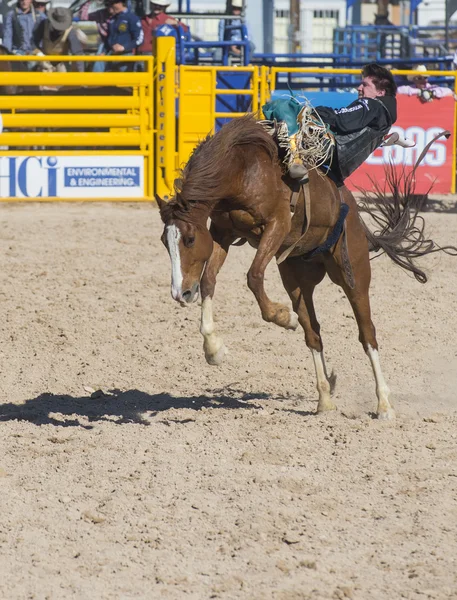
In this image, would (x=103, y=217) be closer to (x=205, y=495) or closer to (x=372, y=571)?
(x=205, y=495)

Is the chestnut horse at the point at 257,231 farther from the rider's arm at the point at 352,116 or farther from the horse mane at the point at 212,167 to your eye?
the rider's arm at the point at 352,116

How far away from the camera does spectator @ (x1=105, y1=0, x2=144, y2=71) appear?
12422mm

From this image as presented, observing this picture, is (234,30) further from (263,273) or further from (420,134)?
(263,273)

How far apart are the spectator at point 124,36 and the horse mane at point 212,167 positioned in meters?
7.50

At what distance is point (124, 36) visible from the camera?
12.5 metres

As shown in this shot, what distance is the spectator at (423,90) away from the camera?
12914 millimetres

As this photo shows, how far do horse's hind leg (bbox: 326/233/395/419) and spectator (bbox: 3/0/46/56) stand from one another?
7933 millimetres

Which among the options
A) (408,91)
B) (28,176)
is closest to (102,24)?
(28,176)

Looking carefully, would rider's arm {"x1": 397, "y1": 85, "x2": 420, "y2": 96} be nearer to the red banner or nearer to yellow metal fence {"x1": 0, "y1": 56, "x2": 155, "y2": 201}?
the red banner

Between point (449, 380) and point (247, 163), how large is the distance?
9.63 ft

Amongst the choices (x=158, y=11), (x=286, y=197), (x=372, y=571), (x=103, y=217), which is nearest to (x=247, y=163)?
(x=286, y=197)

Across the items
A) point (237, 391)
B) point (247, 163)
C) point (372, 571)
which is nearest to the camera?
Result: point (372, 571)

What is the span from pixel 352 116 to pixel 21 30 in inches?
316

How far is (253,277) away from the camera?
5211 mm
